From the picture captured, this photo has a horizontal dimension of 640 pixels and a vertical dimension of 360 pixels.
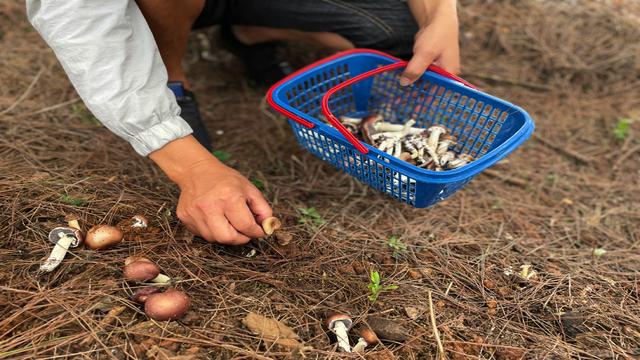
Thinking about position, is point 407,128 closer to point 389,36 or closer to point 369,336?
point 389,36

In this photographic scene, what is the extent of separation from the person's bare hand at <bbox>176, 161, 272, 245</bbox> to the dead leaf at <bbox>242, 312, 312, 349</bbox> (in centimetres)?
25

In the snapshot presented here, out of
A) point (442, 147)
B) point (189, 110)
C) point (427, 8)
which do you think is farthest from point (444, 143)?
point (189, 110)

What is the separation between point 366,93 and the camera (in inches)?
96.5

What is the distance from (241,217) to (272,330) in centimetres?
36

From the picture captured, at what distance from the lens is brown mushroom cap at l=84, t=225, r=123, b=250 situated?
160 cm

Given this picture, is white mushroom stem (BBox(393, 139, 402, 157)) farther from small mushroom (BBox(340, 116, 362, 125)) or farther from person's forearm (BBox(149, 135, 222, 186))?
person's forearm (BBox(149, 135, 222, 186))

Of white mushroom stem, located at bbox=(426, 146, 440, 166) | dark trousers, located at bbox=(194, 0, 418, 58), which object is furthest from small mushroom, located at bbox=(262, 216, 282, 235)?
dark trousers, located at bbox=(194, 0, 418, 58)

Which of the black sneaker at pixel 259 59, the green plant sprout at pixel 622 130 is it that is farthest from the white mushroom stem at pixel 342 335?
the green plant sprout at pixel 622 130

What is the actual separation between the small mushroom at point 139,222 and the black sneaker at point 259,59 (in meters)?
1.47

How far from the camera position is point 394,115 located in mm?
2436

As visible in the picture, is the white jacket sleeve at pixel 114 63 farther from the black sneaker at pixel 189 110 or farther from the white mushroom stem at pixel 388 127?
the white mushroom stem at pixel 388 127

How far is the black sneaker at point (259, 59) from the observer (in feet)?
9.48

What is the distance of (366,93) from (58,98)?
168 cm

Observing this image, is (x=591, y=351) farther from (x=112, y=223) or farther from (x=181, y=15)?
(x=181, y=15)
